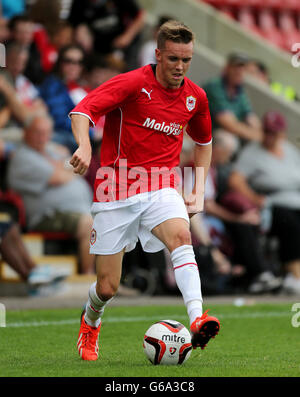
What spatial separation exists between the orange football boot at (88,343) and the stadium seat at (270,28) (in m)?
19.8

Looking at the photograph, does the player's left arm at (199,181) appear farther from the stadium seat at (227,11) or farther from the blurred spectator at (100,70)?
the stadium seat at (227,11)

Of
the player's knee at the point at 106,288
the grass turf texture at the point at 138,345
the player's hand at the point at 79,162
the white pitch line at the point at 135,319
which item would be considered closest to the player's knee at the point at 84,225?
the grass turf texture at the point at 138,345

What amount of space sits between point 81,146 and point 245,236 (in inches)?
299

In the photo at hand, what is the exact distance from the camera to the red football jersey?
6.34 metres

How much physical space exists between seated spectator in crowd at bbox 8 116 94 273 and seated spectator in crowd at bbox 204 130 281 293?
1.96 m

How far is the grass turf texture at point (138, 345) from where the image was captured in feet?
18.8

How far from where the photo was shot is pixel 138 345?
24.3ft

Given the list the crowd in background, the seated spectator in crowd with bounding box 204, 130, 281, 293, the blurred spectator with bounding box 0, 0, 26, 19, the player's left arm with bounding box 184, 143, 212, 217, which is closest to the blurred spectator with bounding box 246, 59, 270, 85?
the crowd in background

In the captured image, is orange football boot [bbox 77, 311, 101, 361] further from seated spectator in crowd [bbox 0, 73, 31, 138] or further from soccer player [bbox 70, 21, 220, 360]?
seated spectator in crowd [bbox 0, 73, 31, 138]

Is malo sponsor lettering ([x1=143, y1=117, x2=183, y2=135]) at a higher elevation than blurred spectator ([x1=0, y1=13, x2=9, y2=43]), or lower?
higher

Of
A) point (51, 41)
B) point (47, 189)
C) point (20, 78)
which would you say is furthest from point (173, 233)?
point (51, 41)

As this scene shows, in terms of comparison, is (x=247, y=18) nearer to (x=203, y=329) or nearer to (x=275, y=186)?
(x=275, y=186)

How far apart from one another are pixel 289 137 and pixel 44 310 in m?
7.66
